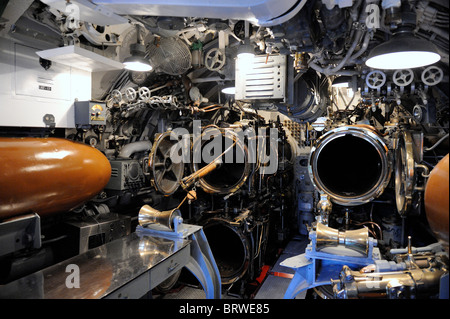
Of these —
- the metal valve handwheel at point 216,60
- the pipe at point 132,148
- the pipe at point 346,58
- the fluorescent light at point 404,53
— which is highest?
the metal valve handwheel at point 216,60

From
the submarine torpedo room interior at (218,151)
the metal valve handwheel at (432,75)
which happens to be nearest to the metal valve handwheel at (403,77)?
the submarine torpedo room interior at (218,151)

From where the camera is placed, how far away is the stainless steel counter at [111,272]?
6.35ft

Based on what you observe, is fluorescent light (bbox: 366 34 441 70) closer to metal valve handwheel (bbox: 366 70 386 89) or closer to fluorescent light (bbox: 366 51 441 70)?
fluorescent light (bbox: 366 51 441 70)

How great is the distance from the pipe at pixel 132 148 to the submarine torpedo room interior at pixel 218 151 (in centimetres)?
2

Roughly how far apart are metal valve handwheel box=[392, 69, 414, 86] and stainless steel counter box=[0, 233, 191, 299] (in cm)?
250

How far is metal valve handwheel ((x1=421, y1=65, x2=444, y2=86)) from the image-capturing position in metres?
2.30

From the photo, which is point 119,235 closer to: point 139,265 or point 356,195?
point 139,265

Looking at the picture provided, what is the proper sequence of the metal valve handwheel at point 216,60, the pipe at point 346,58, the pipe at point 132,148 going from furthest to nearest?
the pipe at point 132,148
the metal valve handwheel at point 216,60
the pipe at point 346,58

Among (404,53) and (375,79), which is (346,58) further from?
(404,53)

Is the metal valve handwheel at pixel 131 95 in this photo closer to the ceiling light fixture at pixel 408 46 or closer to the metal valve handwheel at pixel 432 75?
the ceiling light fixture at pixel 408 46
